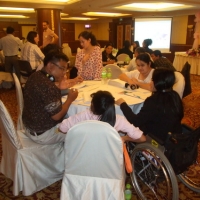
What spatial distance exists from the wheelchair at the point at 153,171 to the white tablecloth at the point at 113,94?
41cm

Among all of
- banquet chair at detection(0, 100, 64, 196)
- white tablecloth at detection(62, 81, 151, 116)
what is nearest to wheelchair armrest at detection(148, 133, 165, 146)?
white tablecloth at detection(62, 81, 151, 116)

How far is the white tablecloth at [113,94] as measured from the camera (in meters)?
2.18

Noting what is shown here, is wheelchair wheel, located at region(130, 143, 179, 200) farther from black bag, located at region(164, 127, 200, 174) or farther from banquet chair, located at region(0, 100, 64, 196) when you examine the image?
banquet chair, located at region(0, 100, 64, 196)

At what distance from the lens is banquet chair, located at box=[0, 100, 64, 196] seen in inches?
73.9

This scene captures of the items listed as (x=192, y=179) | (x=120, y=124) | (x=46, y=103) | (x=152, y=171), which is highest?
(x=46, y=103)

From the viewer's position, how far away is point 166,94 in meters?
1.77

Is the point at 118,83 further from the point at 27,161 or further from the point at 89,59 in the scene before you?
the point at 27,161

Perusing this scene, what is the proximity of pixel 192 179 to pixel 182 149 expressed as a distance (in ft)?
2.69

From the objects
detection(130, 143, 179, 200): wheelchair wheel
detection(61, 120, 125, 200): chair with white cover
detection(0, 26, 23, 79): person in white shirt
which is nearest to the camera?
detection(61, 120, 125, 200): chair with white cover

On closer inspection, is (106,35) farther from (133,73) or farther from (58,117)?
(58,117)

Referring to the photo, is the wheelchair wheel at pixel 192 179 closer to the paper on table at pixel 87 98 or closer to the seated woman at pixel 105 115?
the seated woman at pixel 105 115

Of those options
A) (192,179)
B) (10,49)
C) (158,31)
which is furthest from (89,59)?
(158,31)

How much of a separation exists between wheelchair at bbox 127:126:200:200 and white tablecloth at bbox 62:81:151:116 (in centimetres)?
41

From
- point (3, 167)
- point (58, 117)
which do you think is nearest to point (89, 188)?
point (58, 117)
